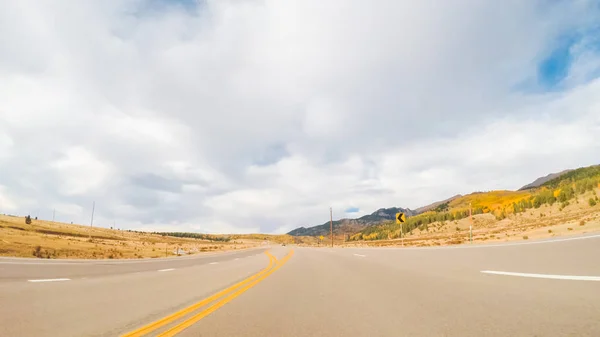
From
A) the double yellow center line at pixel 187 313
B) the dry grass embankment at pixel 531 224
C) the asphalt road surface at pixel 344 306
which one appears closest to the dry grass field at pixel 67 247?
the asphalt road surface at pixel 344 306

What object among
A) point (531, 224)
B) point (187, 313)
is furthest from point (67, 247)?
point (531, 224)

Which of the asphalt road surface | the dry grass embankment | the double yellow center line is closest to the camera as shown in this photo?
the asphalt road surface

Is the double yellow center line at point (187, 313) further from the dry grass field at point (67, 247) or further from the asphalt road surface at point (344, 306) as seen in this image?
the dry grass field at point (67, 247)

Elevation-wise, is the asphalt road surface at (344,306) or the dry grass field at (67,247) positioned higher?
the dry grass field at (67,247)

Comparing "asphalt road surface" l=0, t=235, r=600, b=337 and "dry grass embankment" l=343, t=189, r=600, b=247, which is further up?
"dry grass embankment" l=343, t=189, r=600, b=247

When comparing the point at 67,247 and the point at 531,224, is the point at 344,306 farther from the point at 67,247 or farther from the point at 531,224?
the point at 67,247

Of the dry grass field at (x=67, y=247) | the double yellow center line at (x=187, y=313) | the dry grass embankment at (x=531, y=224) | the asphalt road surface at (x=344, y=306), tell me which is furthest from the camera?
the dry grass field at (x=67, y=247)

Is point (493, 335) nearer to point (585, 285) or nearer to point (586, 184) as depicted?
point (585, 285)

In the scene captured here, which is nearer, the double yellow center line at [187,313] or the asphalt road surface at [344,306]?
the asphalt road surface at [344,306]

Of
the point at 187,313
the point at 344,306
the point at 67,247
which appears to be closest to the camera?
the point at 187,313

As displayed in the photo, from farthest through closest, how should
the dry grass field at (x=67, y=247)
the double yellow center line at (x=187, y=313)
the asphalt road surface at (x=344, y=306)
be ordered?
1. the dry grass field at (x=67, y=247)
2. the double yellow center line at (x=187, y=313)
3. the asphalt road surface at (x=344, y=306)

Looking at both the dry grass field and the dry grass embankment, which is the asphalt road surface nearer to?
the dry grass embankment

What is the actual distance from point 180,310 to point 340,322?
327cm

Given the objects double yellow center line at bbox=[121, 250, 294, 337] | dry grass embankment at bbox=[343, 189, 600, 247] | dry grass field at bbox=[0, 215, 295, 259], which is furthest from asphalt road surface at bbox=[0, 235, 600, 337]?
dry grass field at bbox=[0, 215, 295, 259]
